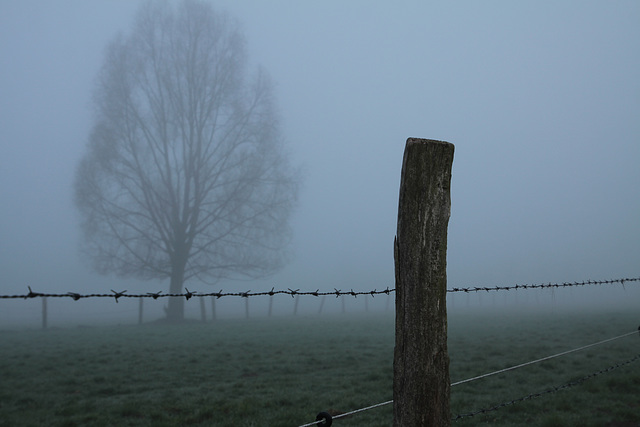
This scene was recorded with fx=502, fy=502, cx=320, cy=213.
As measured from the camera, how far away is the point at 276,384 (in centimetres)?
953

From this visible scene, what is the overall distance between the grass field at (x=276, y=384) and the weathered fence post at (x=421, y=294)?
403 cm

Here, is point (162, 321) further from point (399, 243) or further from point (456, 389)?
point (399, 243)

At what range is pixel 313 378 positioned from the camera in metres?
10.2

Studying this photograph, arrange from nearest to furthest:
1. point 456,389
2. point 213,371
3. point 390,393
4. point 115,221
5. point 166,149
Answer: point 390,393 → point 456,389 → point 213,371 → point 115,221 → point 166,149

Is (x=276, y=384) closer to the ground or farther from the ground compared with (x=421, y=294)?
closer to the ground

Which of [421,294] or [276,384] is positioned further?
[276,384]

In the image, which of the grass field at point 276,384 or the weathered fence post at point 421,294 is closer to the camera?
the weathered fence post at point 421,294

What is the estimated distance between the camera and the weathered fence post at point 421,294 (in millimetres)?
2818

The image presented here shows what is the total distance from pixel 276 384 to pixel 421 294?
7.37m

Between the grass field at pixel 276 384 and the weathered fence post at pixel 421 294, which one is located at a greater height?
the weathered fence post at pixel 421 294

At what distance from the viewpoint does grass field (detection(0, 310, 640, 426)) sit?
22.8ft

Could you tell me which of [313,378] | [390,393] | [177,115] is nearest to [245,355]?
[313,378]

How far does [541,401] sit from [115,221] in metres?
27.9

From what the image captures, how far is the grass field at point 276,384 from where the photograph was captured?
696 centimetres
